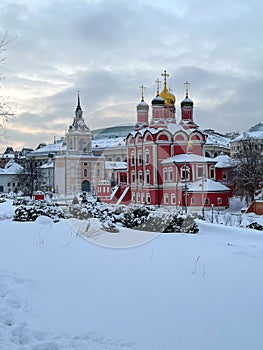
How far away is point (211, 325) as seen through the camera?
3.82 meters

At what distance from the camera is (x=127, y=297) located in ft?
14.9

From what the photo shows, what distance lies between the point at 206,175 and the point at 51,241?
27637 millimetres

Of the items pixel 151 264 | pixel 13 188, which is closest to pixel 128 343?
pixel 151 264

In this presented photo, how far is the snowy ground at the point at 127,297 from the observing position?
139 inches

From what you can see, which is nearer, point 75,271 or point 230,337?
point 230,337

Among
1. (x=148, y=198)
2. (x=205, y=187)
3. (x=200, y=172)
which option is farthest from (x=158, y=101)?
(x=205, y=187)

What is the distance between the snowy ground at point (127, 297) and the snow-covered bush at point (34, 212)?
4.40 meters

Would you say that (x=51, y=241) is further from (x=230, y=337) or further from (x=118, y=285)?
(x=230, y=337)

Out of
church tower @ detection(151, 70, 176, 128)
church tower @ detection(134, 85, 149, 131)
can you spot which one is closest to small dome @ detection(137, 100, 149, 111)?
church tower @ detection(134, 85, 149, 131)

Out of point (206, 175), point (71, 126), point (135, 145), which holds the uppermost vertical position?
point (71, 126)

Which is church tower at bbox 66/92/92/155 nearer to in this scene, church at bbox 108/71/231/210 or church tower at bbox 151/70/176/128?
church at bbox 108/71/231/210

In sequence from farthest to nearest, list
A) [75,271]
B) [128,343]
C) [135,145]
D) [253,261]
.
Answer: [135,145], [253,261], [75,271], [128,343]

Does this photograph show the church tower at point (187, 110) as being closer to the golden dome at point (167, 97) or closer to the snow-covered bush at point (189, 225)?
the golden dome at point (167, 97)

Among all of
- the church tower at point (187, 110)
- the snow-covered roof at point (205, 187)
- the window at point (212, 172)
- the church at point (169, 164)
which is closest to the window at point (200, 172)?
the church at point (169, 164)
